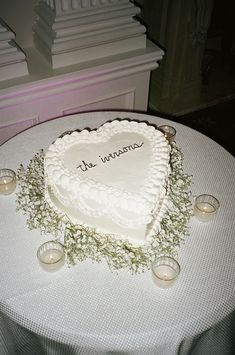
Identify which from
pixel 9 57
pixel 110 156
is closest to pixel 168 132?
pixel 110 156

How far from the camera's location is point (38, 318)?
5.22 ft

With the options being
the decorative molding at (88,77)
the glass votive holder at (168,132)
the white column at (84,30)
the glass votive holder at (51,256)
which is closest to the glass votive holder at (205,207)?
the glass votive holder at (168,132)

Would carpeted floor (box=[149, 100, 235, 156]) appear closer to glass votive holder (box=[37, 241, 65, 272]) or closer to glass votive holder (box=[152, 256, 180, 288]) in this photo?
glass votive holder (box=[152, 256, 180, 288])

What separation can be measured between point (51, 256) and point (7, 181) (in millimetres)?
530

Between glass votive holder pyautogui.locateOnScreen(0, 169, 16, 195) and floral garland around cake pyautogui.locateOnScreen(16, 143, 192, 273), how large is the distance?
0.05 m

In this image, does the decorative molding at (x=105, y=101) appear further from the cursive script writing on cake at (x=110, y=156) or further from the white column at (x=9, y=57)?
the cursive script writing on cake at (x=110, y=156)

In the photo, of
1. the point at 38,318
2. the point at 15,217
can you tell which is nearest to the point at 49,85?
the point at 15,217

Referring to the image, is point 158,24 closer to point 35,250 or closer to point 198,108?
point 198,108

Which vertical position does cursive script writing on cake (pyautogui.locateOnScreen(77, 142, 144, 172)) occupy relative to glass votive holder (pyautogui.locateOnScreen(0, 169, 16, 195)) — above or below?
above

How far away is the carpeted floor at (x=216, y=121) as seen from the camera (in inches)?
160

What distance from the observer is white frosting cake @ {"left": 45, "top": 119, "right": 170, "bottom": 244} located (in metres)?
1.77

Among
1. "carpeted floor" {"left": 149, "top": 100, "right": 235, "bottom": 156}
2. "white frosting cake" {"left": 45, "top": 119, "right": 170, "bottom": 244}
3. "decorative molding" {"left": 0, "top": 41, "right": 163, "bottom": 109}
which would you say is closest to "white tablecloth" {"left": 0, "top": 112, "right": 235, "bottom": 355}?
"white frosting cake" {"left": 45, "top": 119, "right": 170, "bottom": 244}

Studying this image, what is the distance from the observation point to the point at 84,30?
9.05ft

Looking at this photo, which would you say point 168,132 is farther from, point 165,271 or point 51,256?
point 51,256
